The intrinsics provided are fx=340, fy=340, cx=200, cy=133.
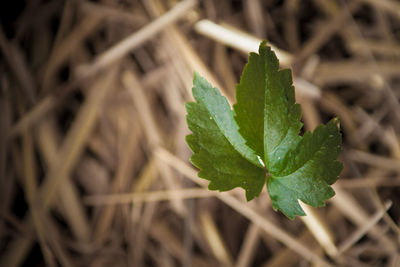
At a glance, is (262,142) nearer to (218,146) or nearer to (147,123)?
(218,146)

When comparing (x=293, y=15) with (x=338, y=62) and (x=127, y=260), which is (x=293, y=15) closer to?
(x=338, y=62)

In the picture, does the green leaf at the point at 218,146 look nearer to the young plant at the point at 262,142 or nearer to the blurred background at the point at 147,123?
the young plant at the point at 262,142

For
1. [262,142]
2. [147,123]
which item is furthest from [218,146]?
[147,123]

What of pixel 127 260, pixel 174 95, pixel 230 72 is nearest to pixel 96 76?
pixel 174 95

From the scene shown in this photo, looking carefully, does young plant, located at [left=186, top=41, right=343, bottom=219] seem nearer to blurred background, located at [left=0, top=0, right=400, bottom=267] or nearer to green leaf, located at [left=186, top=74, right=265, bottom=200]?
green leaf, located at [left=186, top=74, right=265, bottom=200]

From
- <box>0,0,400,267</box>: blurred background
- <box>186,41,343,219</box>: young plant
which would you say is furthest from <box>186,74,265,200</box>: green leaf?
<box>0,0,400,267</box>: blurred background

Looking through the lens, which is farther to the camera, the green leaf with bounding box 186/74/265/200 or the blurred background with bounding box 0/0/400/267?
the blurred background with bounding box 0/0/400/267

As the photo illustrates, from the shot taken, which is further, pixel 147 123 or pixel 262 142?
pixel 147 123
